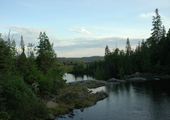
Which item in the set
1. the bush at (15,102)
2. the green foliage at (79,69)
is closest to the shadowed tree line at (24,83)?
the bush at (15,102)

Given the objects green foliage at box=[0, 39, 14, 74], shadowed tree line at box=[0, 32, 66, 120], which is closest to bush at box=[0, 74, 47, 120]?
shadowed tree line at box=[0, 32, 66, 120]

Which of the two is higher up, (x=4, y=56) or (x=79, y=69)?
(x=4, y=56)

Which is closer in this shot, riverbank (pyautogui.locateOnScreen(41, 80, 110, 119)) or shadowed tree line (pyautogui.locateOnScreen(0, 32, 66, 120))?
shadowed tree line (pyautogui.locateOnScreen(0, 32, 66, 120))

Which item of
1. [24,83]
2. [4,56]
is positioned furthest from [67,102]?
[4,56]

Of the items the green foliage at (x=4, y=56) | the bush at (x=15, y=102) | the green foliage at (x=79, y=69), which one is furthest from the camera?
the green foliage at (x=79, y=69)

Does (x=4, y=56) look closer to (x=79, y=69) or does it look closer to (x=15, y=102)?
(x=15, y=102)

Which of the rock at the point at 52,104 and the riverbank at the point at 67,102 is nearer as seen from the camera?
the riverbank at the point at 67,102

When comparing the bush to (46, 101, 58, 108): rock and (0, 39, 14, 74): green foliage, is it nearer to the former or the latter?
(46, 101, 58, 108): rock

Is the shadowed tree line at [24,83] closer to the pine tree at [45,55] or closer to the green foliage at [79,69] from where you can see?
the pine tree at [45,55]

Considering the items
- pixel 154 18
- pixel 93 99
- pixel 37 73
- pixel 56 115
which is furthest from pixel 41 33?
pixel 154 18

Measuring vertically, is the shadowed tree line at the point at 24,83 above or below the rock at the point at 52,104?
above

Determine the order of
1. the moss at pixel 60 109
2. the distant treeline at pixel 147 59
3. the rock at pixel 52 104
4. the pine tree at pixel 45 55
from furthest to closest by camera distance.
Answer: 1. the distant treeline at pixel 147 59
2. the pine tree at pixel 45 55
3. the rock at pixel 52 104
4. the moss at pixel 60 109

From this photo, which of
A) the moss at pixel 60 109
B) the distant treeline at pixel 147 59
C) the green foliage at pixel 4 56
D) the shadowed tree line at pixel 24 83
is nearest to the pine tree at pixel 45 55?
the shadowed tree line at pixel 24 83

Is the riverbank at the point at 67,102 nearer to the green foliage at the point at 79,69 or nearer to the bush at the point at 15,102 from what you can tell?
the bush at the point at 15,102
